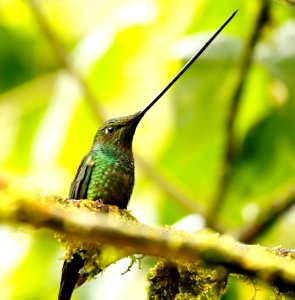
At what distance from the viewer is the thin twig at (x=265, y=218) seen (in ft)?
10.5

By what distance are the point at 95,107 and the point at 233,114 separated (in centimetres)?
80

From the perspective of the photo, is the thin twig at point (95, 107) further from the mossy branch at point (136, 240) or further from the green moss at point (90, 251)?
the mossy branch at point (136, 240)

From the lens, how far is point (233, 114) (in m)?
3.01

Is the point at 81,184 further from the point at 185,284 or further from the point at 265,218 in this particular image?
the point at 185,284

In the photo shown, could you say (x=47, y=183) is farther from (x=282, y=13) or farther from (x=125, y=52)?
(x=282, y=13)

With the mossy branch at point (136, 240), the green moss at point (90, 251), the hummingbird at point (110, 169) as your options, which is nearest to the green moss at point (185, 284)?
the green moss at point (90, 251)

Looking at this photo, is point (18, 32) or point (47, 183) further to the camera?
point (18, 32)

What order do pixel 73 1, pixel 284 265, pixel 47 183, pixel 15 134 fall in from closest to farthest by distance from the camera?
pixel 284 265
pixel 47 183
pixel 15 134
pixel 73 1

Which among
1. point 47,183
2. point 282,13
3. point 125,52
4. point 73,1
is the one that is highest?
point 73,1

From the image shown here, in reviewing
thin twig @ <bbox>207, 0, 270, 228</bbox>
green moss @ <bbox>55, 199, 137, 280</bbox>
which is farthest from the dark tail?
→ thin twig @ <bbox>207, 0, 270, 228</bbox>

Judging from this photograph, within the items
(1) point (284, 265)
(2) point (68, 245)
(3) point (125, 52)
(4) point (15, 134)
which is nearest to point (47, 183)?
(4) point (15, 134)

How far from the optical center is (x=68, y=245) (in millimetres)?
1744

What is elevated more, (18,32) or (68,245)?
(18,32)

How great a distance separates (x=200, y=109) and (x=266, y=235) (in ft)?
2.63
